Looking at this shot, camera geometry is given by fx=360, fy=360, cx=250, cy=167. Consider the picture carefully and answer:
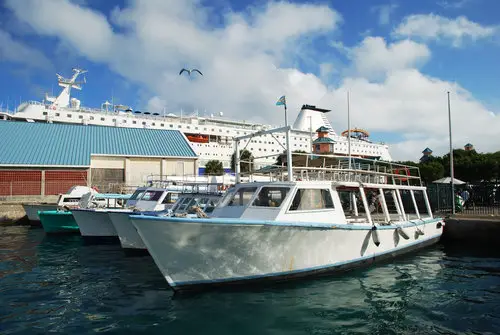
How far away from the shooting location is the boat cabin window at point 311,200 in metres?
9.60

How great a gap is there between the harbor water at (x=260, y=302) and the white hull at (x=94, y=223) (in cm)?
527

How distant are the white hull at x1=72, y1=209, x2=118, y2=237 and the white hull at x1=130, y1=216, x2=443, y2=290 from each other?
10130 mm

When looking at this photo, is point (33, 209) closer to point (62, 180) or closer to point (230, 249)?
point (62, 180)

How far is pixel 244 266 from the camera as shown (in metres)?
8.47

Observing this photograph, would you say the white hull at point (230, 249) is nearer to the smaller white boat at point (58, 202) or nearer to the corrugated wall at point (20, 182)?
the smaller white boat at point (58, 202)

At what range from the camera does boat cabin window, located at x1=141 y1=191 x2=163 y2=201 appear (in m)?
17.0

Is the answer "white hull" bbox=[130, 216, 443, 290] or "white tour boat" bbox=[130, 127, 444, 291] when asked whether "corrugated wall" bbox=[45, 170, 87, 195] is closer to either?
"white tour boat" bbox=[130, 127, 444, 291]

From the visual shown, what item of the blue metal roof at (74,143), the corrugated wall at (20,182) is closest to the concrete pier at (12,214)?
the corrugated wall at (20,182)

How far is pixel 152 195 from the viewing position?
1727cm

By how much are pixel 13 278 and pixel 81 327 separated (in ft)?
16.7

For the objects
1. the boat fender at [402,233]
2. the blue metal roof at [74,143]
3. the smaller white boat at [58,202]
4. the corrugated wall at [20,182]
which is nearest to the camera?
the boat fender at [402,233]

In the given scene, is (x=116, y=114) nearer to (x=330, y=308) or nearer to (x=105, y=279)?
(x=105, y=279)

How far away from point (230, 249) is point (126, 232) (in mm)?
7249

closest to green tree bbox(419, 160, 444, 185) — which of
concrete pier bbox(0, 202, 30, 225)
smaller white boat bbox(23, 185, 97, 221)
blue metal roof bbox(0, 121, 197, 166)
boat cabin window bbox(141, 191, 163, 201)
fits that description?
blue metal roof bbox(0, 121, 197, 166)
